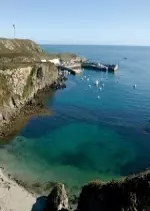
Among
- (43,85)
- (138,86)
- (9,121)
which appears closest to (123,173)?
(9,121)

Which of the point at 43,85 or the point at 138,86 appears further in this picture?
the point at 138,86

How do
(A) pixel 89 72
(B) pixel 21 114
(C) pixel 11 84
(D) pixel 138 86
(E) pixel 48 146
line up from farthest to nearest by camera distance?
(A) pixel 89 72
(D) pixel 138 86
(C) pixel 11 84
(B) pixel 21 114
(E) pixel 48 146

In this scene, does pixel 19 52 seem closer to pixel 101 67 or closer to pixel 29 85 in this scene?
pixel 101 67

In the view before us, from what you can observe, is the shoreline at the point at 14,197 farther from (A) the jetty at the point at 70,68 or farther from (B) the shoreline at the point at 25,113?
(A) the jetty at the point at 70,68

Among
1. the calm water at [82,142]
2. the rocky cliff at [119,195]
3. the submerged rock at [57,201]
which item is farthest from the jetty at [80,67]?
the rocky cliff at [119,195]

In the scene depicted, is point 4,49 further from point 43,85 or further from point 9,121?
point 9,121

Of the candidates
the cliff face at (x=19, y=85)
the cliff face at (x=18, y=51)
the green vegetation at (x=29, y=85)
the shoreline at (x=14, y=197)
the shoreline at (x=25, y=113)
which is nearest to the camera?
the shoreline at (x=14, y=197)

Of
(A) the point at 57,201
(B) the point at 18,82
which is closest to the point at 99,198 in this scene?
(A) the point at 57,201
